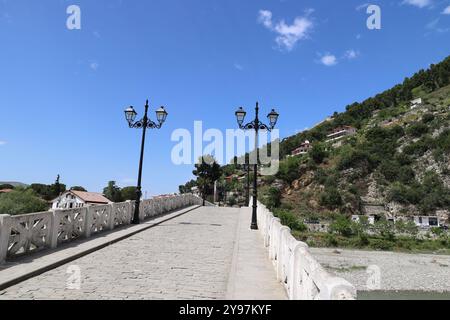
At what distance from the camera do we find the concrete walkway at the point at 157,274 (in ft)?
17.1

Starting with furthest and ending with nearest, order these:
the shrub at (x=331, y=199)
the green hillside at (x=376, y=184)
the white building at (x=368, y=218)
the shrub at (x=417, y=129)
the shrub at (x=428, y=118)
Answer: the shrub at (x=428, y=118) → the shrub at (x=417, y=129) → the shrub at (x=331, y=199) → the white building at (x=368, y=218) → the green hillside at (x=376, y=184)

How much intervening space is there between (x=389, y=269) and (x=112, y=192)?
71.0m

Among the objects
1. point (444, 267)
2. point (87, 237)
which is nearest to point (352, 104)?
point (444, 267)

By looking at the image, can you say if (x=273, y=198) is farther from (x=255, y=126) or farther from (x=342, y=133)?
(x=255, y=126)

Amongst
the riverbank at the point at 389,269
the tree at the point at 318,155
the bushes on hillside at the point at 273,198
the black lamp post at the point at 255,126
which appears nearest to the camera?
the black lamp post at the point at 255,126

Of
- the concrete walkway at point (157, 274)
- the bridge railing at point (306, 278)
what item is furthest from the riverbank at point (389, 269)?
the bridge railing at point (306, 278)

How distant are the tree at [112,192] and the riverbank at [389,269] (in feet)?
179

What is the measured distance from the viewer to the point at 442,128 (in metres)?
84.9

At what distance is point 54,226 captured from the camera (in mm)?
8305

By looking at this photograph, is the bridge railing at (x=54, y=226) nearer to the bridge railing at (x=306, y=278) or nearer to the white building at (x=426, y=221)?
the bridge railing at (x=306, y=278)

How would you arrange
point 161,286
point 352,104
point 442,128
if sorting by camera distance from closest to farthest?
point 161,286
point 442,128
point 352,104

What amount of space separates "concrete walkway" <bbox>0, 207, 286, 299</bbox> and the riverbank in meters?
23.0
